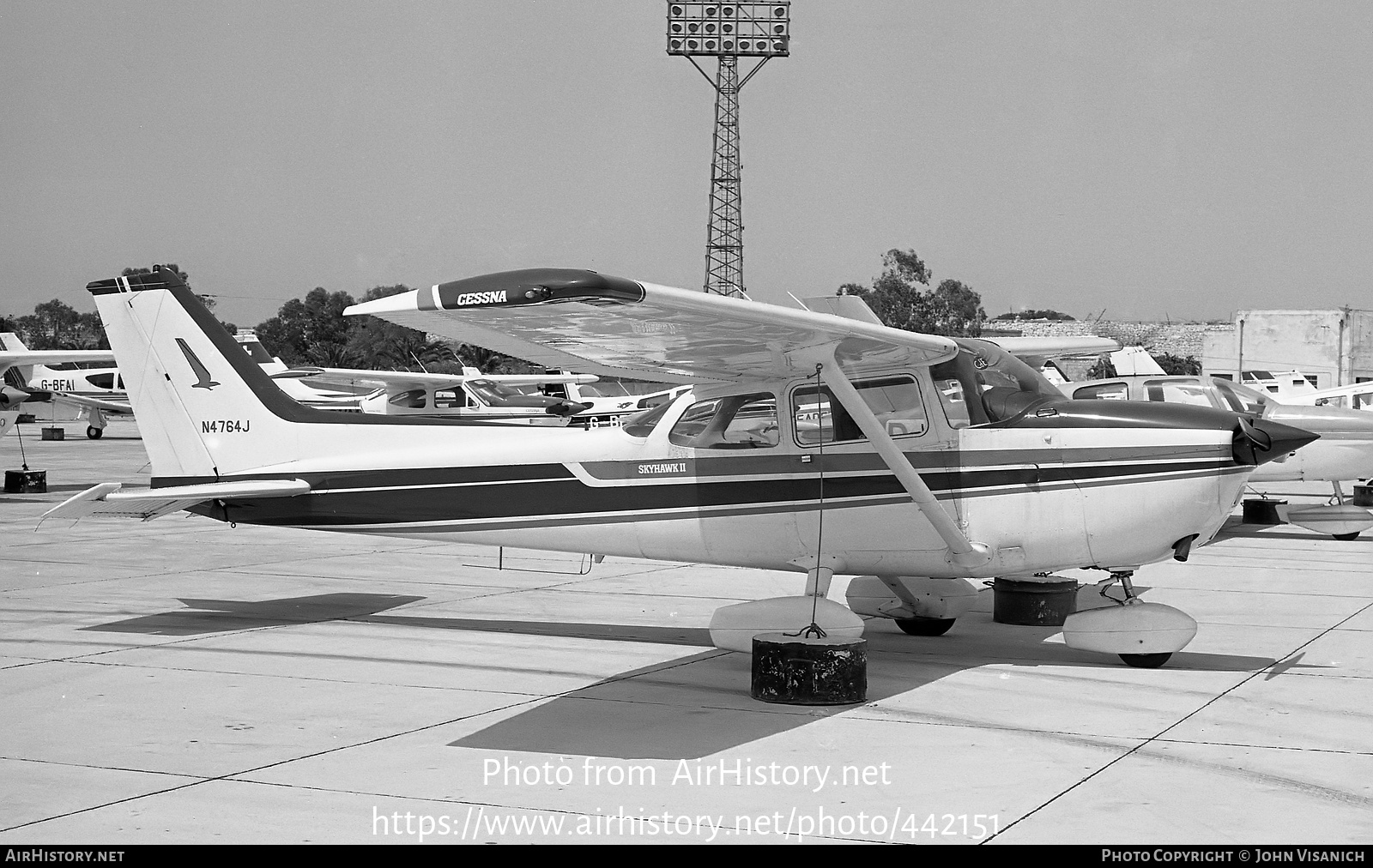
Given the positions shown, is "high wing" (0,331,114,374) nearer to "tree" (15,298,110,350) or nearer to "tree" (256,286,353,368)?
"tree" (256,286,353,368)

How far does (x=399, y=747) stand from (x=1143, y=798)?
3.37 m

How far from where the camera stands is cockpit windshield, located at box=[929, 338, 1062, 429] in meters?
8.34

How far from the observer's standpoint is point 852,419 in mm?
8328

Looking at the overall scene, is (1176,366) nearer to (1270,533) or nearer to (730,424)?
(1270,533)

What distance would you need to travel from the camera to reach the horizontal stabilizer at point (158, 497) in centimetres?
887

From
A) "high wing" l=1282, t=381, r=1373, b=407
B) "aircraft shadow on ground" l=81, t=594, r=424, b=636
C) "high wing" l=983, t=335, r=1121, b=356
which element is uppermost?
"high wing" l=983, t=335, r=1121, b=356

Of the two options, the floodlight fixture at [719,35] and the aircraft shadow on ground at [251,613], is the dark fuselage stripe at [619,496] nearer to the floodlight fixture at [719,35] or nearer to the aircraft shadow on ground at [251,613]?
the aircraft shadow on ground at [251,613]

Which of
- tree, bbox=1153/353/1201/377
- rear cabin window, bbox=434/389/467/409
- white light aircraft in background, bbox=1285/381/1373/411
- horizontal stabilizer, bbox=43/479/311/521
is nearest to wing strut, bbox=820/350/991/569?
horizontal stabilizer, bbox=43/479/311/521

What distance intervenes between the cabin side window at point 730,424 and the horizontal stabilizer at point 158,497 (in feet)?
9.96

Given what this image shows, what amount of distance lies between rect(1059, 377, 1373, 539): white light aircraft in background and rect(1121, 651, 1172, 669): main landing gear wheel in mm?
8135

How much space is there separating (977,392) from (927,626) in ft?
6.88

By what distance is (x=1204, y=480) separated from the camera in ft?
25.6
